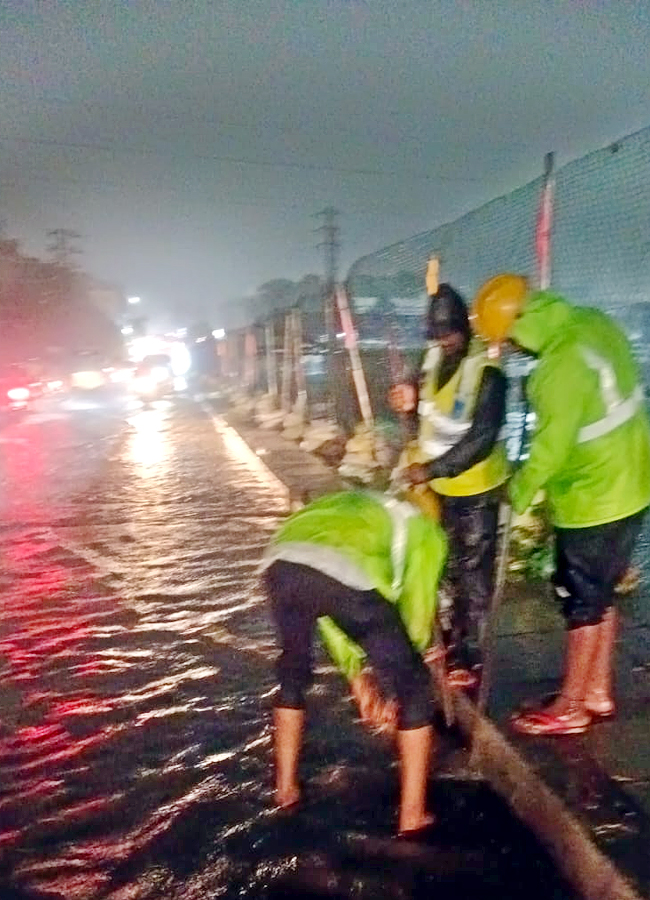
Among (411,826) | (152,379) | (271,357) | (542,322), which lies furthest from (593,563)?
(152,379)

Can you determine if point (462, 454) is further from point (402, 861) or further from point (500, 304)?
point (402, 861)

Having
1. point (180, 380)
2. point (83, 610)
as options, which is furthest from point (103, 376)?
point (83, 610)

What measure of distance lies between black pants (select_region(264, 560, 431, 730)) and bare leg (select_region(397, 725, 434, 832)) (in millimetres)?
50

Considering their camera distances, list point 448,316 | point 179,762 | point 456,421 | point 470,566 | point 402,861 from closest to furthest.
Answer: point 402,861 → point 179,762 → point 456,421 → point 448,316 → point 470,566

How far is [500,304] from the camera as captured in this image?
13.7 ft

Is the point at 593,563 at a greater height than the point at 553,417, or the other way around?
the point at 553,417

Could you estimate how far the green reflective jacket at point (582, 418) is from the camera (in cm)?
393

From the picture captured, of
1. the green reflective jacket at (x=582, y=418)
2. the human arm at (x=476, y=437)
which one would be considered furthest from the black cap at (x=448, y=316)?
the green reflective jacket at (x=582, y=418)

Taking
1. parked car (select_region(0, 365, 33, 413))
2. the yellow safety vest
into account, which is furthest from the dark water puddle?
parked car (select_region(0, 365, 33, 413))

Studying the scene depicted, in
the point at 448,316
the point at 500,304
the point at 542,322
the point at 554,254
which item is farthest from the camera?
the point at 554,254

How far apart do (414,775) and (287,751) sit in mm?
508

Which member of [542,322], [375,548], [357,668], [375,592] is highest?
[542,322]

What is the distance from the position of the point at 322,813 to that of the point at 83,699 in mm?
1725

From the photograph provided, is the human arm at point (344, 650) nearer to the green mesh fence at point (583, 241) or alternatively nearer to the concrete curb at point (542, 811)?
the concrete curb at point (542, 811)
